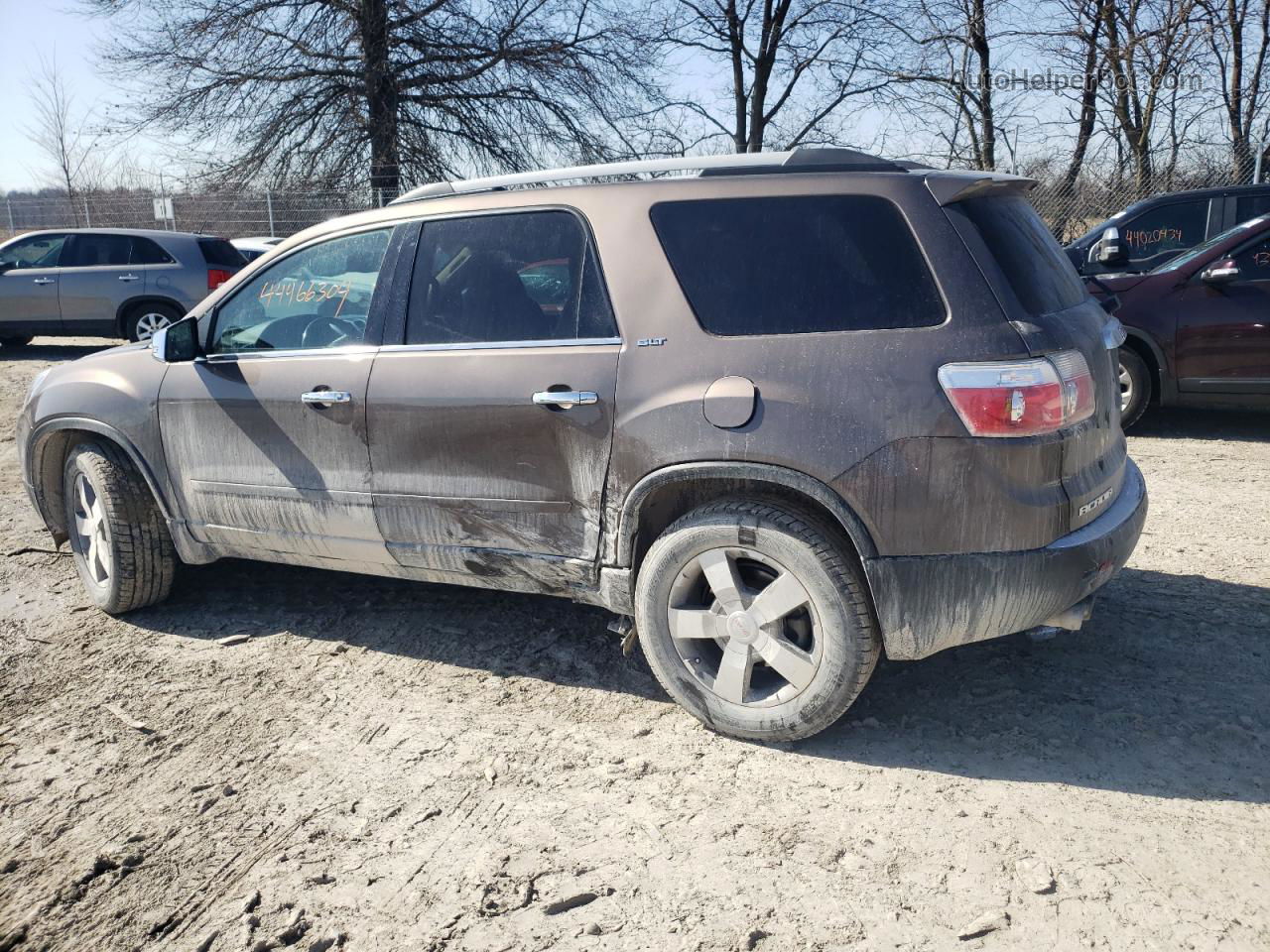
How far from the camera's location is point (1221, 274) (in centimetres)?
712

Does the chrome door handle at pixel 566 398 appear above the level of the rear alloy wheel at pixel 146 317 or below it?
below

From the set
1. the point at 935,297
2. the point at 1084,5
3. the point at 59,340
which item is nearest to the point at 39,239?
the point at 59,340

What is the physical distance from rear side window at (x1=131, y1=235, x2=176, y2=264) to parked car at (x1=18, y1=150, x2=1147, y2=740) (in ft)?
33.5

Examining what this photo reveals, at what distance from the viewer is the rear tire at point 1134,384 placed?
7.43 meters

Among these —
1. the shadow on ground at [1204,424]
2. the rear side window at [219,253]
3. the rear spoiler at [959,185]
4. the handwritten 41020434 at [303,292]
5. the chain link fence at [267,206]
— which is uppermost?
the chain link fence at [267,206]

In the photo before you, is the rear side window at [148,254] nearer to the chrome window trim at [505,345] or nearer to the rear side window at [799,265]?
the chrome window trim at [505,345]

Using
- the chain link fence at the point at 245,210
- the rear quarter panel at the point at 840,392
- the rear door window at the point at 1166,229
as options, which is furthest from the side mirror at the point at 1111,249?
the chain link fence at the point at 245,210

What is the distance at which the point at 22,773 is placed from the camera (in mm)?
3285

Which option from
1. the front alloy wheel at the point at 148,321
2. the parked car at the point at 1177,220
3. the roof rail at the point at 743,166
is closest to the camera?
the roof rail at the point at 743,166

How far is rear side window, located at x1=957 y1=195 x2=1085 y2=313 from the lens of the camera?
310 cm

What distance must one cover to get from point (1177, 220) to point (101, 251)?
12526 millimetres

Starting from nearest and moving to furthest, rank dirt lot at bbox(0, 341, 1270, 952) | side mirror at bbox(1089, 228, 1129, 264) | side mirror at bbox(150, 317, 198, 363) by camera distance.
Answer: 1. dirt lot at bbox(0, 341, 1270, 952)
2. side mirror at bbox(150, 317, 198, 363)
3. side mirror at bbox(1089, 228, 1129, 264)

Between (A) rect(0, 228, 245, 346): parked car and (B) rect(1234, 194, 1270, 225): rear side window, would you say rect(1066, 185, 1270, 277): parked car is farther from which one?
(A) rect(0, 228, 245, 346): parked car

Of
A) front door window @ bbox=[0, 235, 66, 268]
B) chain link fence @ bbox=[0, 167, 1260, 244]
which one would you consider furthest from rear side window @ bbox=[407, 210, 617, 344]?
chain link fence @ bbox=[0, 167, 1260, 244]
